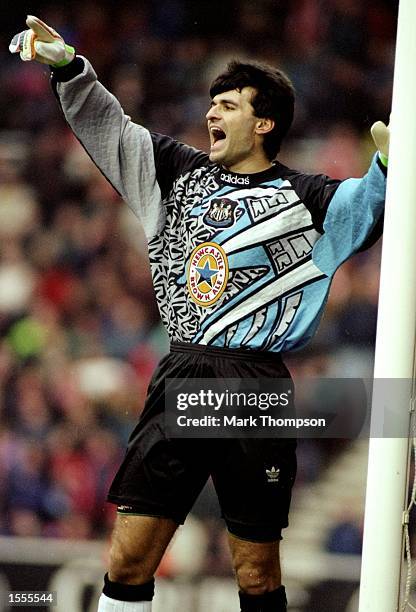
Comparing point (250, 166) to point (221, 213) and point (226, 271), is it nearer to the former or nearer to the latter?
point (221, 213)

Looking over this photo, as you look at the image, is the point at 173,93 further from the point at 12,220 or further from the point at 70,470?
the point at 70,470

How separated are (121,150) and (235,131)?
1.07ft

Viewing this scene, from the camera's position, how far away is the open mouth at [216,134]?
2.89 m

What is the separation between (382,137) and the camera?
2535 millimetres

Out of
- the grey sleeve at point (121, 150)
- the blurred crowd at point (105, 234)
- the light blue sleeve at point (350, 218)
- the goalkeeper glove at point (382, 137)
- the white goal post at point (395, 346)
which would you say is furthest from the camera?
the blurred crowd at point (105, 234)

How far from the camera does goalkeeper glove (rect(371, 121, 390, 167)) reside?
2.52 metres

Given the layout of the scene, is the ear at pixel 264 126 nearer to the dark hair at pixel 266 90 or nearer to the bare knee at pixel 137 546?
the dark hair at pixel 266 90

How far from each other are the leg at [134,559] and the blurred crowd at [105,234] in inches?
27.7

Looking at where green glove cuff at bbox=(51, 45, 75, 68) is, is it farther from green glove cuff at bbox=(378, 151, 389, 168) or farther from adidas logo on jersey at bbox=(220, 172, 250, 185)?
green glove cuff at bbox=(378, 151, 389, 168)

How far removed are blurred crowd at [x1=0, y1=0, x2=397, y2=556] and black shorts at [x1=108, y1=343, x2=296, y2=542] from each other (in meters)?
0.65

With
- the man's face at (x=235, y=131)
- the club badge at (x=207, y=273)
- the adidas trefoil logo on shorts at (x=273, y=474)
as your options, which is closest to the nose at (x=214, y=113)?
the man's face at (x=235, y=131)

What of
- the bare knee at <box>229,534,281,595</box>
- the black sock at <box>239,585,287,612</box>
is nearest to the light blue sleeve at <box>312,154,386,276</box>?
the bare knee at <box>229,534,281,595</box>

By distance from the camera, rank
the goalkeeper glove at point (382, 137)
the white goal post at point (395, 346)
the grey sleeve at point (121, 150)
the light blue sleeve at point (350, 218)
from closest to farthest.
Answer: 1. the white goal post at point (395, 346)
2. the goalkeeper glove at point (382, 137)
3. the light blue sleeve at point (350, 218)
4. the grey sleeve at point (121, 150)

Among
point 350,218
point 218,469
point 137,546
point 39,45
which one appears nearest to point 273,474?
point 218,469
